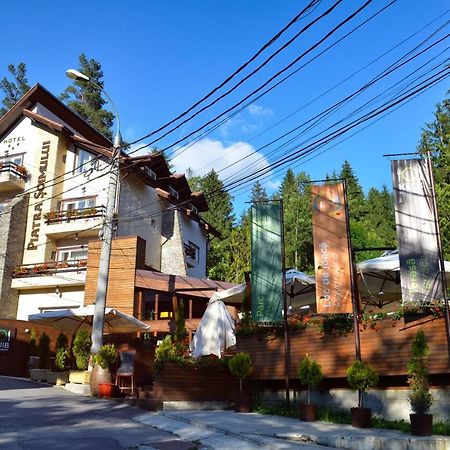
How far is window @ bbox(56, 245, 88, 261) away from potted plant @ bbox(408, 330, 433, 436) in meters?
22.2

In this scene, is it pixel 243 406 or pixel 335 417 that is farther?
pixel 243 406

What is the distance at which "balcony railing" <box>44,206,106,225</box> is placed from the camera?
27641 millimetres

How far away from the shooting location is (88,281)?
2508cm

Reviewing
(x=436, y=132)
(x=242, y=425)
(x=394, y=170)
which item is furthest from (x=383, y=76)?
(x=436, y=132)

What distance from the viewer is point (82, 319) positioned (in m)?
18.1

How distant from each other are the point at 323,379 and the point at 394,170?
487 cm

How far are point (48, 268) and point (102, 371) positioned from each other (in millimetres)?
13301

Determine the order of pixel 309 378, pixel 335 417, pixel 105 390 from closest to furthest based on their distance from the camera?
pixel 335 417
pixel 309 378
pixel 105 390

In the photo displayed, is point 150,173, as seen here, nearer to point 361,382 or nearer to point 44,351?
point 44,351

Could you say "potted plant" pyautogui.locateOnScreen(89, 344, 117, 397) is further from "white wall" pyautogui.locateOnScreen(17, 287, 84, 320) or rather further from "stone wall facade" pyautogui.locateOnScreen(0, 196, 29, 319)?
→ "stone wall facade" pyautogui.locateOnScreen(0, 196, 29, 319)

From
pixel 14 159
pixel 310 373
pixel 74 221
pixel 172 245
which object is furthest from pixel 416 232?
pixel 14 159

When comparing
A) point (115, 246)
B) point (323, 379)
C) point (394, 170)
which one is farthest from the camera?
point (115, 246)

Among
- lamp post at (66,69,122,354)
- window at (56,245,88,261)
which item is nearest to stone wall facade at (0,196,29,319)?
window at (56,245,88,261)

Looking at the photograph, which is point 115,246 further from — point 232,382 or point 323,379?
point 323,379
